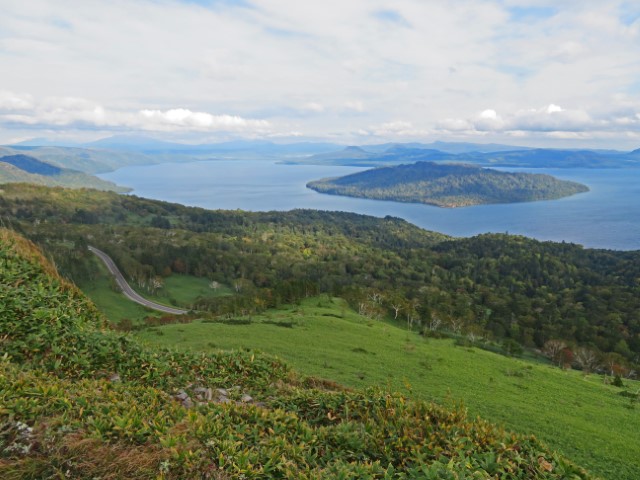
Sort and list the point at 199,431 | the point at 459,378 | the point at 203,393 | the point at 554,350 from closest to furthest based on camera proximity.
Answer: the point at 199,431
the point at 203,393
the point at 459,378
the point at 554,350

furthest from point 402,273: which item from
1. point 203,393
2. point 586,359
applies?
point 203,393

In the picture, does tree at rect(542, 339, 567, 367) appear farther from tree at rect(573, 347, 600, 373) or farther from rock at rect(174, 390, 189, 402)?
rock at rect(174, 390, 189, 402)

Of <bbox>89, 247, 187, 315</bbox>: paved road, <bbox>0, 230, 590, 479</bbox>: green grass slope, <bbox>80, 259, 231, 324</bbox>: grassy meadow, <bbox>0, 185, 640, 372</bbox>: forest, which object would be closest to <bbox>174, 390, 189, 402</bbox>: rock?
<bbox>0, 230, 590, 479</bbox>: green grass slope

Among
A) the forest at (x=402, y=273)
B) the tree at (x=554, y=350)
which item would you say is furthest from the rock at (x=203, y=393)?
the tree at (x=554, y=350)

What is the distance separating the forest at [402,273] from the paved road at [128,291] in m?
2.43

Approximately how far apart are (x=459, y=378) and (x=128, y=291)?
77828 millimetres

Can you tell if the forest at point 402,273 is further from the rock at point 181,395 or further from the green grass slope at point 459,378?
the rock at point 181,395

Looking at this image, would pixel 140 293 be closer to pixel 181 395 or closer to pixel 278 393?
pixel 181 395

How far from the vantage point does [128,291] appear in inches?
3260

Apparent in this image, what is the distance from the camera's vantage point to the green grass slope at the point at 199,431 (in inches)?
265

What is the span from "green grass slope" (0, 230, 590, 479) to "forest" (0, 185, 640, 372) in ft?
120

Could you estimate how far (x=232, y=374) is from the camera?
13.1m

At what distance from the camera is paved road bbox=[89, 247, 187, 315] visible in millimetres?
73812

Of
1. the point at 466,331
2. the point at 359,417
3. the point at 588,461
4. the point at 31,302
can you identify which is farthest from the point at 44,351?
the point at 466,331
